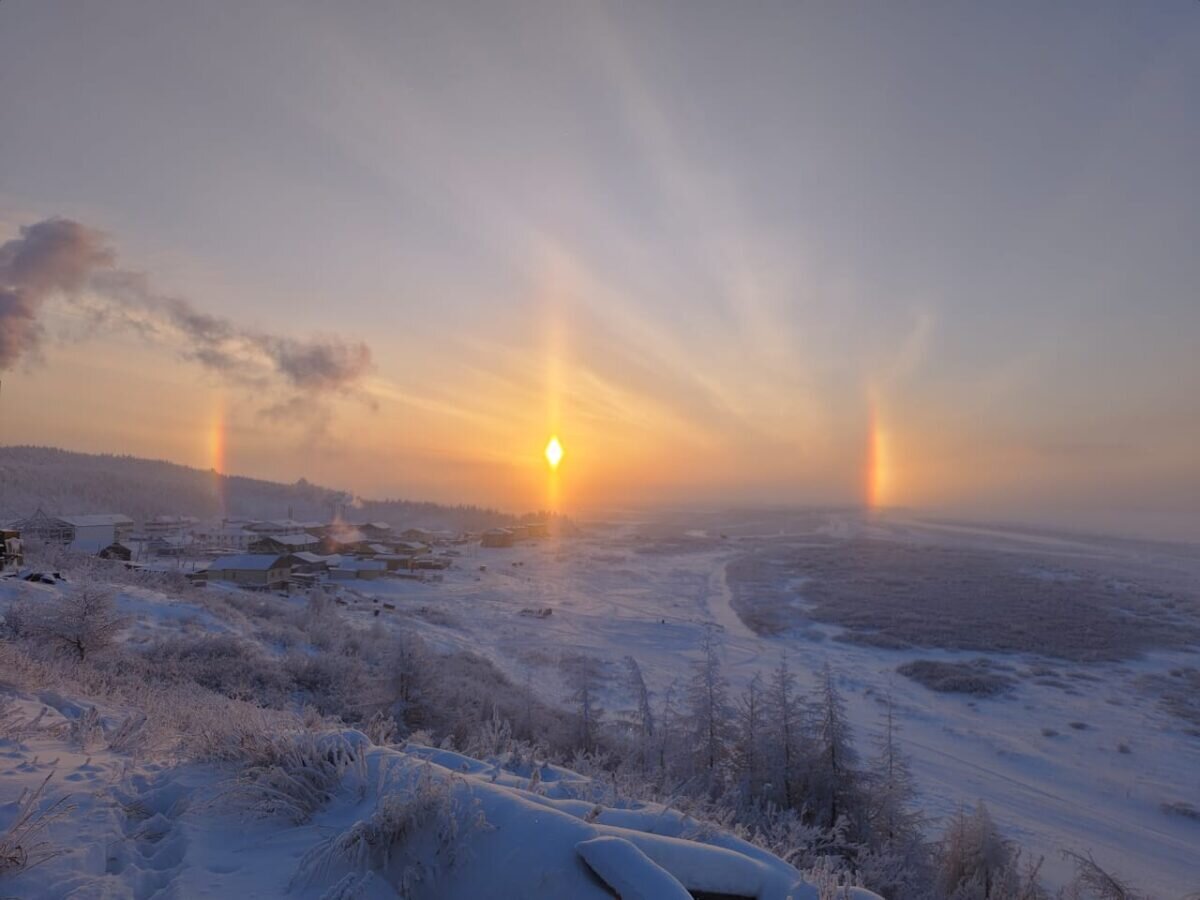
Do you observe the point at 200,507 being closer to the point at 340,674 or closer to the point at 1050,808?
the point at 340,674

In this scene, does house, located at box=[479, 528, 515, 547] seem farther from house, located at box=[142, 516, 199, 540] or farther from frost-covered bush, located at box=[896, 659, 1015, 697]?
frost-covered bush, located at box=[896, 659, 1015, 697]

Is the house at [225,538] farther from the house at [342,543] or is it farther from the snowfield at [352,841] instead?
the snowfield at [352,841]

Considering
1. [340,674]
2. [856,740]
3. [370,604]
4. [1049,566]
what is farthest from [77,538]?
[1049,566]

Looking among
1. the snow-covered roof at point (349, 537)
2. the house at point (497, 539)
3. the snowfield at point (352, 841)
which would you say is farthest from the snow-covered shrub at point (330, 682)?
the house at point (497, 539)

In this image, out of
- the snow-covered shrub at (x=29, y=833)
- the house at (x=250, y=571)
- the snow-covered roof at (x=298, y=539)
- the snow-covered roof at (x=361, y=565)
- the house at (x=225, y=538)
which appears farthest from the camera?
the house at (x=225, y=538)

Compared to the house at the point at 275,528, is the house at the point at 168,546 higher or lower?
lower

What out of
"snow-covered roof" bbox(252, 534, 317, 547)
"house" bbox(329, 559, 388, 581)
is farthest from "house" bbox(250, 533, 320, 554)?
"house" bbox(329, 559, 388, 581)

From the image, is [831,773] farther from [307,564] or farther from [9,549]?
[307,564]
